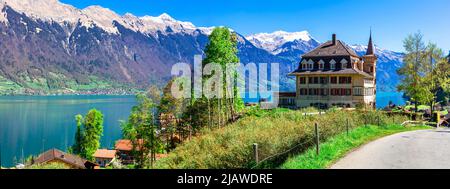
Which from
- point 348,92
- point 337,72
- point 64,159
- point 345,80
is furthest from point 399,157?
point 64,159

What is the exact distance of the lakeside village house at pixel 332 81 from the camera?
2283 inches

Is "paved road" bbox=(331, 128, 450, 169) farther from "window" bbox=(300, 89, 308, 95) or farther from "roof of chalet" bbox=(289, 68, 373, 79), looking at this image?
"window" bbox=(300, 89, 308, 95)

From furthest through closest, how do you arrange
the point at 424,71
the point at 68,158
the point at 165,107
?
the point at 68,158 < the point at 424,71 < the point at 165,107

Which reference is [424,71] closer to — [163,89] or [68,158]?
[163,89]

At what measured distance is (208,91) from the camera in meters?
44.2

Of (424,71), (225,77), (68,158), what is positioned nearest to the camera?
(225,77)

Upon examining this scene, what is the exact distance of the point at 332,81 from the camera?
194 ft

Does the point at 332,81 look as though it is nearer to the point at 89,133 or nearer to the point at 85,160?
the point at 85,160

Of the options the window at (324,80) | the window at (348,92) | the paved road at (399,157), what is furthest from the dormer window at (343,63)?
the paved road at (399,157)

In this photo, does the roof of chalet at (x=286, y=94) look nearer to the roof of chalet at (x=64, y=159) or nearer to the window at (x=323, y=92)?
the window at (x=323, y=92)

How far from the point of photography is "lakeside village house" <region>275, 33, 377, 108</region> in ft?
190
